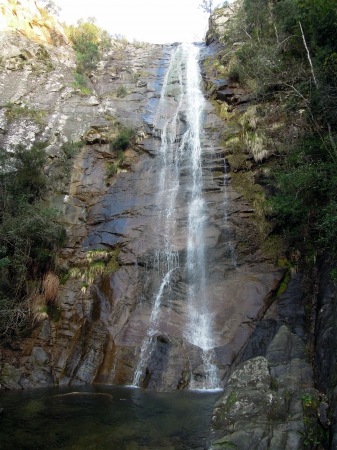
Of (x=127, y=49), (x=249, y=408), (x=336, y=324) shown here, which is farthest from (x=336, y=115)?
(x=127, y=49)

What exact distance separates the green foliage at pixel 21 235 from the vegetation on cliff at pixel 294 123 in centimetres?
969

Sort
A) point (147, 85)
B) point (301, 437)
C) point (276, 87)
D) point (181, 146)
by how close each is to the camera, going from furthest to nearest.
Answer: point (147, 85) → point (181, 146) → point (276, 87) → point (301, 437)

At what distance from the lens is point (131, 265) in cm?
1524

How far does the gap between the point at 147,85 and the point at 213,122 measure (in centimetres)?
1034

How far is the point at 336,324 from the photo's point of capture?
785 cm

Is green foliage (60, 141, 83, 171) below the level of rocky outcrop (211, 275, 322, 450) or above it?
above

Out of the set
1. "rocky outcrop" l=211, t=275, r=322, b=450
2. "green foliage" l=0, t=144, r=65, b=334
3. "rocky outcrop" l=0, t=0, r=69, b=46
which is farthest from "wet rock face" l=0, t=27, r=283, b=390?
"rocky outcrop" l=0, t=0, r=69, b=46

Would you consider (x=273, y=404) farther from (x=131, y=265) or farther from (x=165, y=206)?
(x=165, y=206)

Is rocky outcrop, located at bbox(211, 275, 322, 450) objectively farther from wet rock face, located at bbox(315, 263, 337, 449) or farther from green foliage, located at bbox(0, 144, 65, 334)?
green foliage, located at bbox(0, 144, 65, 334)

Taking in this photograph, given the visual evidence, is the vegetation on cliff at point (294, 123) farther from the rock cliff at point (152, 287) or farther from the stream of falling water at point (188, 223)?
the stream of falling water at point (188, 223)

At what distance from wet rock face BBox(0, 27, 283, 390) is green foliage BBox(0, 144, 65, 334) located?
949 mm

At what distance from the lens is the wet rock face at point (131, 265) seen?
12308mm

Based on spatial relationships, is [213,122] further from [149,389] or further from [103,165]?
[149,389]

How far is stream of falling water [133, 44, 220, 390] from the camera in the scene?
12.4 meters
